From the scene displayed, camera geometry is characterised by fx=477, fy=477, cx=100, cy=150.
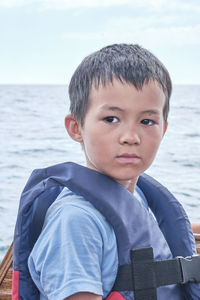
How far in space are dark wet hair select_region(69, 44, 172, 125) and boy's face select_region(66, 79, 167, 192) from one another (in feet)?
0.08

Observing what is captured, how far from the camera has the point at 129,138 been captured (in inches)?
45.3

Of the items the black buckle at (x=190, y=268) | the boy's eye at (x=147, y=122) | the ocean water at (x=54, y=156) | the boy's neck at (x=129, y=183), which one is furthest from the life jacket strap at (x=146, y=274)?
the ocean water at (x=54, y=156)

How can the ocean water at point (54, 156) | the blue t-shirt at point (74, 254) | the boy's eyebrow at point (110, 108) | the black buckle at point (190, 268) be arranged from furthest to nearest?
the ocean water at point (54, 156)
the black buckle at point (190, 268)
the boy's eyebrow at point (110, 108)
the blue t-shirt at point (74, 254)

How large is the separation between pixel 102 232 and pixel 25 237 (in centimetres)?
23

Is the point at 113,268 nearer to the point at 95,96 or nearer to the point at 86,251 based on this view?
the point at 86,251

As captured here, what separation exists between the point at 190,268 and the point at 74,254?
1.35ft

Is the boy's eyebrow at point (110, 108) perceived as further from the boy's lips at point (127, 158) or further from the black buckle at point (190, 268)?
the black buckle at point (190, 268)

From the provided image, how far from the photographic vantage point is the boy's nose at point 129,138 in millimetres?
1151

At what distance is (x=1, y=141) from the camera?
37.4 feet

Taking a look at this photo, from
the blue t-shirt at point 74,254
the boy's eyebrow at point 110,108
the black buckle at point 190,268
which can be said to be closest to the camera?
the blue t-shirt at point 74,254

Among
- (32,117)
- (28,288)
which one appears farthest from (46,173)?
(32,117)

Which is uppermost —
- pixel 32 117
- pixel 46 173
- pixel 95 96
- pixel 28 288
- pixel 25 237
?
pixel 95 96

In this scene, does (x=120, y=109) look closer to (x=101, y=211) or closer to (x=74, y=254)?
(x=101, y=211)

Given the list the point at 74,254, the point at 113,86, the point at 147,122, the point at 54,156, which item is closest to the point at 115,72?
the point at 113,86
